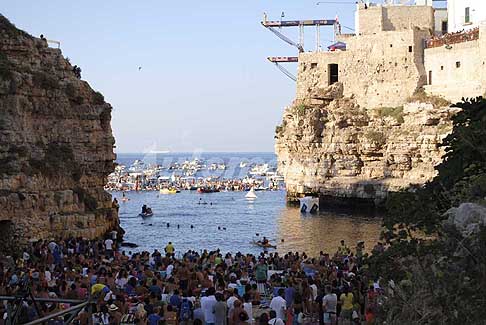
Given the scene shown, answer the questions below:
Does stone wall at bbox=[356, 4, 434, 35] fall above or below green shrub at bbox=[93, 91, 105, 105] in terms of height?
above

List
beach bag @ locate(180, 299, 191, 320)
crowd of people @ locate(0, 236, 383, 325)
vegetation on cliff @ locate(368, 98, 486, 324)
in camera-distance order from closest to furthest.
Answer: vegetation on cliff @ locate(368, 98, 486, 324) → crowd of people @ locate(0, 236, 383, 325) → beach bag @ locate(180, 299, 191, 320)

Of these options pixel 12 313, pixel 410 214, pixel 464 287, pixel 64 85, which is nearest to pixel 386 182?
pixel 64 85

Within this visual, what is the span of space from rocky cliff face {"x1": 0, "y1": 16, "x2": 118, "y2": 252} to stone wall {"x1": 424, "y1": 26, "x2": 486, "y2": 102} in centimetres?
2558

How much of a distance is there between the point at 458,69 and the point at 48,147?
3023cm

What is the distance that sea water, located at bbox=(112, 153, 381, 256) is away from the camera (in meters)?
38.1

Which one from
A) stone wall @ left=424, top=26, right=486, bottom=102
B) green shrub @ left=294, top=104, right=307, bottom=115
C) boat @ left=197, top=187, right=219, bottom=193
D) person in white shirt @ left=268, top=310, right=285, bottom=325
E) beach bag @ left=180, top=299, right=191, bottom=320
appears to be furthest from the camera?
boat @ left=197, top=187, right=219, bottom=193

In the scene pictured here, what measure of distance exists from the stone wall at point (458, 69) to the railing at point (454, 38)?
0.76 meters

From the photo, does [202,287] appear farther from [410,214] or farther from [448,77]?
[448,77]

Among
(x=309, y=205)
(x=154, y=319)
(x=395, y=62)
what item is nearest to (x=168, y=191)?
(x=309, y=205)

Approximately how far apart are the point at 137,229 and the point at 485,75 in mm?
25430

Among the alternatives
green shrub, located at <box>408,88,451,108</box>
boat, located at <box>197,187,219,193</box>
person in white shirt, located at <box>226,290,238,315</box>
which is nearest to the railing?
green shrub, located at <box>408,88,451,108</box>

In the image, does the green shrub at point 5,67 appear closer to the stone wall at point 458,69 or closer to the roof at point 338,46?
the stone wall at point 458,69

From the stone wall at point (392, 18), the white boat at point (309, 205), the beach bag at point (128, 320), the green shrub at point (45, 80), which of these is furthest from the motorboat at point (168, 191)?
the beach bag at point (128, 320)

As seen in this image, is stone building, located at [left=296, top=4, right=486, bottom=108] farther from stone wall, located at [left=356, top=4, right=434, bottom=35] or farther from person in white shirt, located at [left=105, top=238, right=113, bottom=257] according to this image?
person in white shirt, located at [left=105, top=238, right=113, bottom=257]
